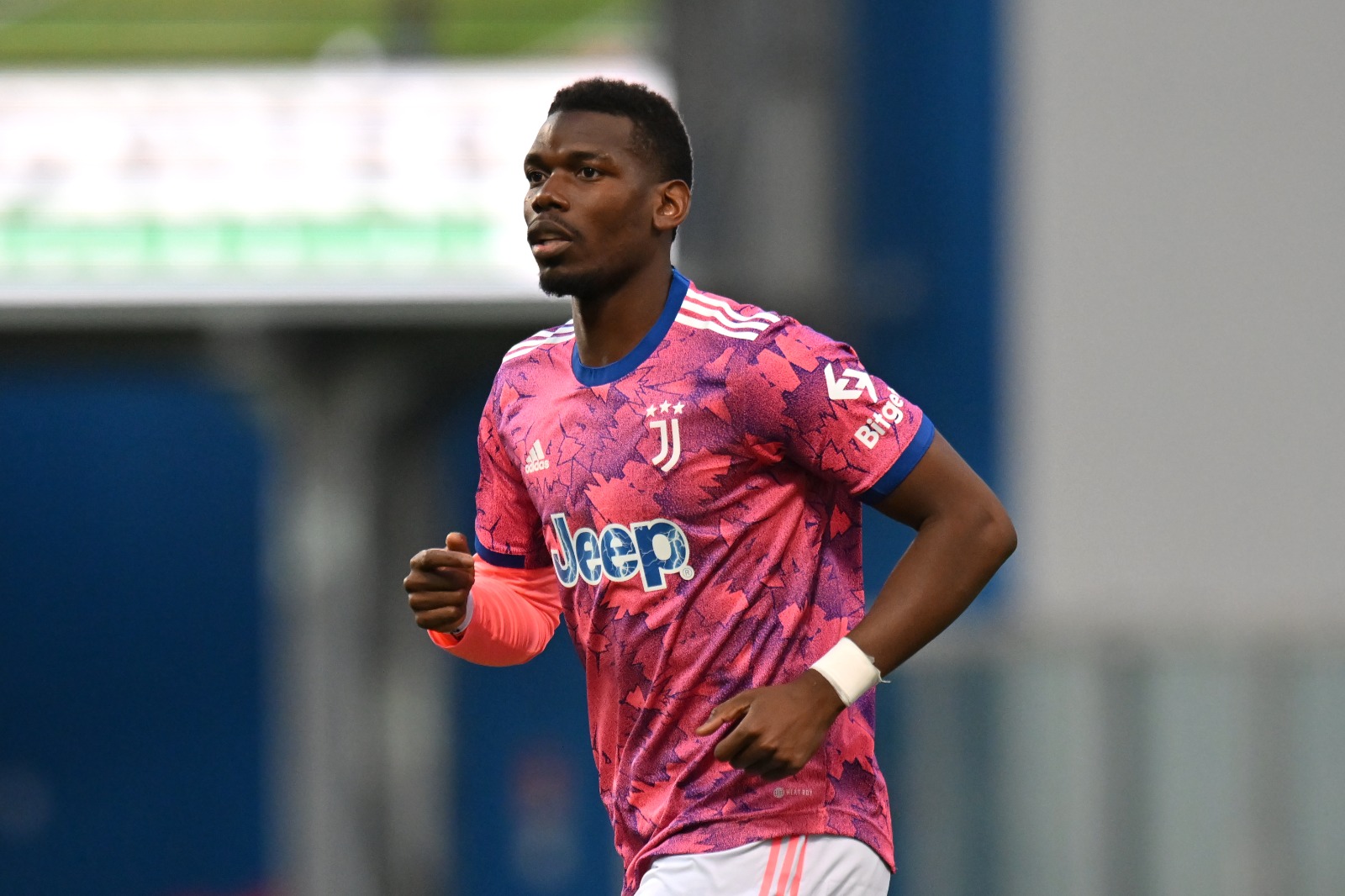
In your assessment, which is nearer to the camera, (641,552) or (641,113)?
(641,552)

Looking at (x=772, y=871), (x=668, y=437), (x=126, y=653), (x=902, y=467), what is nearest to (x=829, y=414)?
(x=902, y=467)

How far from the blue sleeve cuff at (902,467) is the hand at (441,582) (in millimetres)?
662

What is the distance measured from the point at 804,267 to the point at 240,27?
143 inches

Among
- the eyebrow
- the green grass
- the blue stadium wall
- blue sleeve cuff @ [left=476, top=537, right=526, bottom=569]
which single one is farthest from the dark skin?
the blue stadium wall

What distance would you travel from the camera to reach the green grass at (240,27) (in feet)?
41.4

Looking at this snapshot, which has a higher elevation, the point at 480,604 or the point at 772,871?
the point at 480,604

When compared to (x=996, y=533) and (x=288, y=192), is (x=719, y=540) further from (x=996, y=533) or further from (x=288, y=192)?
(x=288, y=192)

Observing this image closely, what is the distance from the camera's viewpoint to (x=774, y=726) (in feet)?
10.6

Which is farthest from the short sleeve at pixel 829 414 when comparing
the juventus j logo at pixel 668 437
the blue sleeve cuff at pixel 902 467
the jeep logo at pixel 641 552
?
the jeep logo at pixel 641 552

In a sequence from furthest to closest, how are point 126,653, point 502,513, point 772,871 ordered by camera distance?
point 126,653 < point 502,513 < point 772,871

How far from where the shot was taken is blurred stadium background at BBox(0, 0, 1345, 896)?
1162cm

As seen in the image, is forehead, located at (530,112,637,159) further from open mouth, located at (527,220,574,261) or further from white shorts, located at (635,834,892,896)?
white shorts, located at (635,834,892,896)

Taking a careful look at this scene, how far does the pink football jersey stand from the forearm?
0.12 meters

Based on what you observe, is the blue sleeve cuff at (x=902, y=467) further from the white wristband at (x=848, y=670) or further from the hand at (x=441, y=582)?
the hand at (x=441, y=582)
